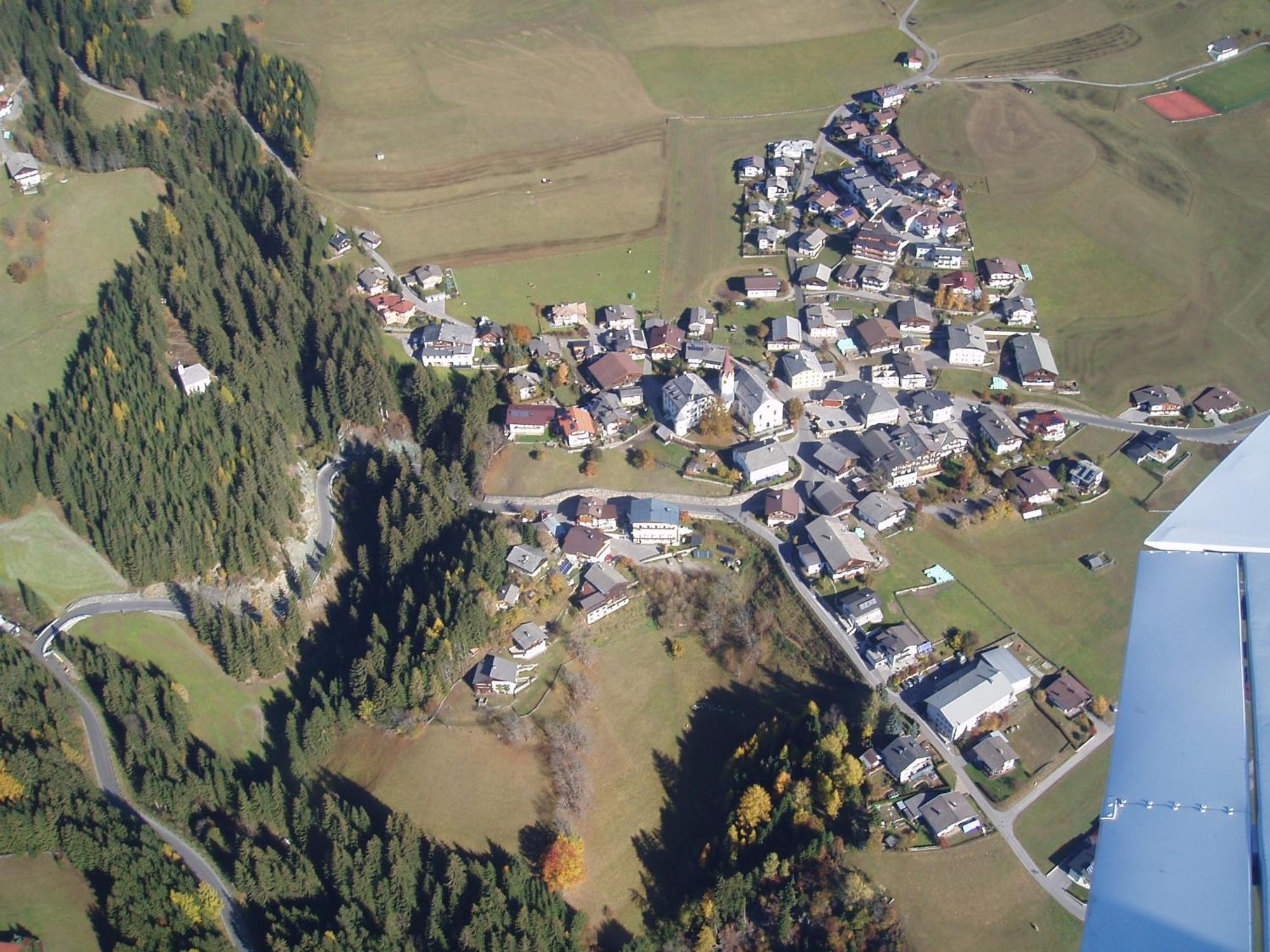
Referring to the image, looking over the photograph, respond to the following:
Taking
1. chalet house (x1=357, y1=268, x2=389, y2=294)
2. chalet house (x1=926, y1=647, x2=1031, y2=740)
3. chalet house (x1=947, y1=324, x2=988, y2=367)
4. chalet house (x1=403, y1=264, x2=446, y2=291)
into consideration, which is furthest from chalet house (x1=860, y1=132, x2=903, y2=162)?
chalet house (x1=926, y1=647, x2=1031, y2=740)

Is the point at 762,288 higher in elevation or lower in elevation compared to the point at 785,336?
higher

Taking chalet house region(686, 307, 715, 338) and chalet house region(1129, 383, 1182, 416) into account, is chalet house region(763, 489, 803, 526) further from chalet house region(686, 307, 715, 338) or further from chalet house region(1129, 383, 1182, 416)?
chalet house region(1129, 383, 1182, 416)

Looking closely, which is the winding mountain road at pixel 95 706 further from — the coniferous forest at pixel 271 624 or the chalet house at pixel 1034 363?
the chalet house at pixel 1034 363

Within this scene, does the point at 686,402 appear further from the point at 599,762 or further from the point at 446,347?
the point at 599,762

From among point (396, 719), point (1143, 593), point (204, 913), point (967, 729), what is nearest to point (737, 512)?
point (967, 729)

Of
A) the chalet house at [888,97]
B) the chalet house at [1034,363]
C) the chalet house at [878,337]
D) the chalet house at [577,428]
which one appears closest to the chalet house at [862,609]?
the chalet house at [577,428]

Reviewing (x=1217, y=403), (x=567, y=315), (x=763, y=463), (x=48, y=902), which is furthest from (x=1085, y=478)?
(x=48, y=902)
